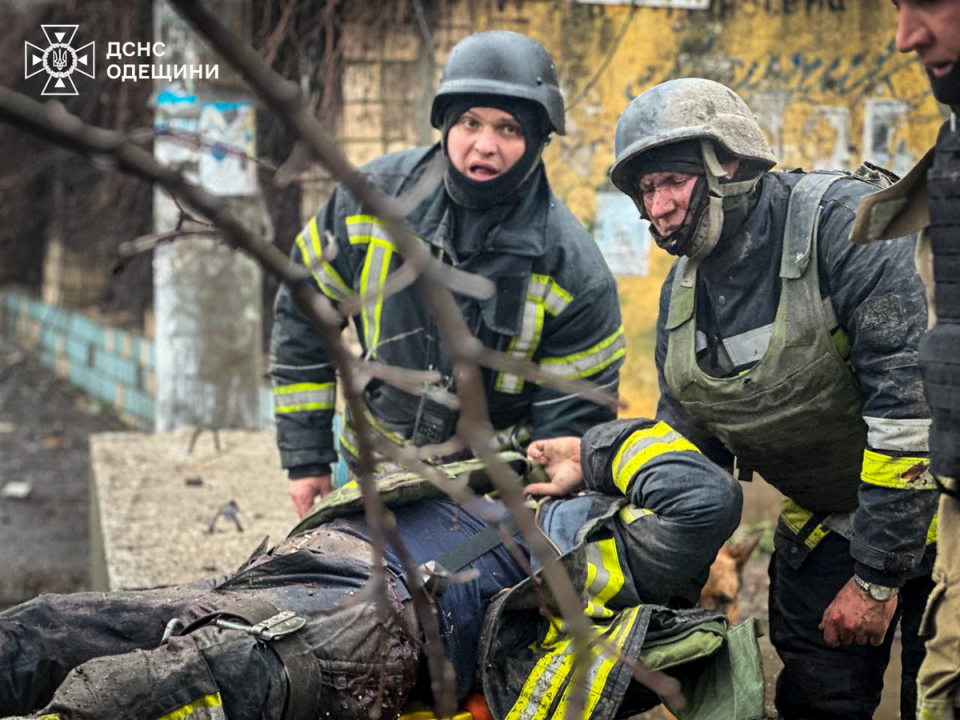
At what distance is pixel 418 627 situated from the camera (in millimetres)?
2963

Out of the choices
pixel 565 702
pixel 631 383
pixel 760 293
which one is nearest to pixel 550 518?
pixel 565 702

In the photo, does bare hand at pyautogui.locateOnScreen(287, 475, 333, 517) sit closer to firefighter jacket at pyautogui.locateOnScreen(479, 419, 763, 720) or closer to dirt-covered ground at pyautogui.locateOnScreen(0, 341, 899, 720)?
firefighter jacket at pyautogui.locateOnScreen(479, 419, 763, 720)

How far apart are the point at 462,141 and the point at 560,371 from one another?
815 mm

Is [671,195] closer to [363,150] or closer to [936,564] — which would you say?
[936,564]

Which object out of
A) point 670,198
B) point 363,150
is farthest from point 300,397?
point 363,150

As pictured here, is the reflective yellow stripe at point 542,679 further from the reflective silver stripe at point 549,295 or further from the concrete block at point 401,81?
the concrete block at point 401,81

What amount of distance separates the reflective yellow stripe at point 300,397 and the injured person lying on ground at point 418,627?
0.92 metres

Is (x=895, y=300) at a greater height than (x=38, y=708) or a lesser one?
greater

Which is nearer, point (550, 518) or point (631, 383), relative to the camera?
point (550, 518)

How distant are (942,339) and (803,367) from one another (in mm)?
726

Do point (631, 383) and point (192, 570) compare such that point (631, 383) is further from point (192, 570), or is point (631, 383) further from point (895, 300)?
point (895, 300)

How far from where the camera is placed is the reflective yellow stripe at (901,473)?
8.99 feet

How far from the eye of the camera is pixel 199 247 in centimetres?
704

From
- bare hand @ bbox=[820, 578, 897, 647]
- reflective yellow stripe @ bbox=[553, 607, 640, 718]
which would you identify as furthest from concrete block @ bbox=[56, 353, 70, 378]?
bare hand @ bbox=[820, 578, 897, 647]
